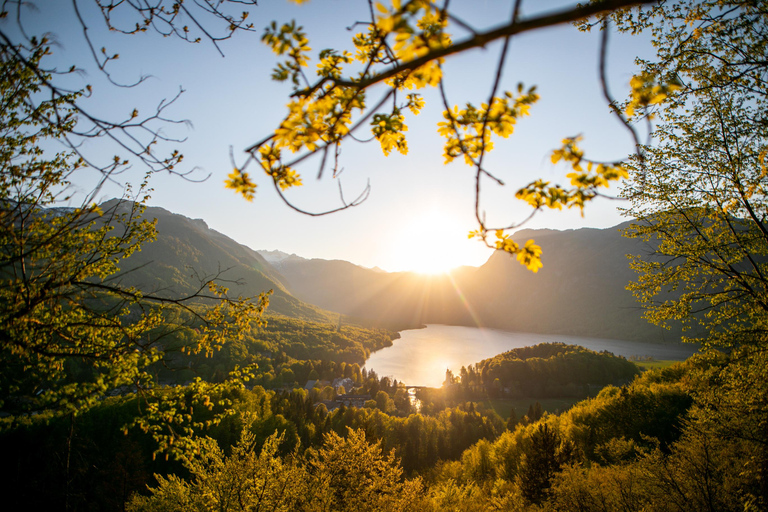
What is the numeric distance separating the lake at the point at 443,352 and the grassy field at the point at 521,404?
12.5m

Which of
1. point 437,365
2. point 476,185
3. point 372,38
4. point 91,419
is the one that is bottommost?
point 437,365

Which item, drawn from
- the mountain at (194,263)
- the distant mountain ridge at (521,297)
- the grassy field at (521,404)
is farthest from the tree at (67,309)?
the distant mountain ridge at (521,297)

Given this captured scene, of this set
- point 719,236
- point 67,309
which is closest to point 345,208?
point 67,309

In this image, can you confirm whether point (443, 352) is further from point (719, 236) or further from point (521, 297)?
point (521, 297)

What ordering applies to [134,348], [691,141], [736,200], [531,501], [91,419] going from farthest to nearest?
[91,419]
[531,501]
[691,141]
[736,200]
[134,348]

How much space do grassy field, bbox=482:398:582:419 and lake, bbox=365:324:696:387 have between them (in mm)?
12467

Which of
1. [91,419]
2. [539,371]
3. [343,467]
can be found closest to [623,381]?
[539,371]

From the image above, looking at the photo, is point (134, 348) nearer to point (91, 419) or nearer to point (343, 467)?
point (343, 467)

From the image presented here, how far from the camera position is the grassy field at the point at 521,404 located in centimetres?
6438

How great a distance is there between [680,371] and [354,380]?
195 feet

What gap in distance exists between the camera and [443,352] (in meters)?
103

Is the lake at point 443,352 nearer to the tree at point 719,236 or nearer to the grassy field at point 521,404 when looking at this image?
the grassy field at point 521,404

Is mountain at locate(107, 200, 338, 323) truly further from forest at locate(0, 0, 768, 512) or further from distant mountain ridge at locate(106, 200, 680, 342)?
forest at locate(0, 0, 768, 512)

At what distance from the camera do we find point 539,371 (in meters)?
75.6
